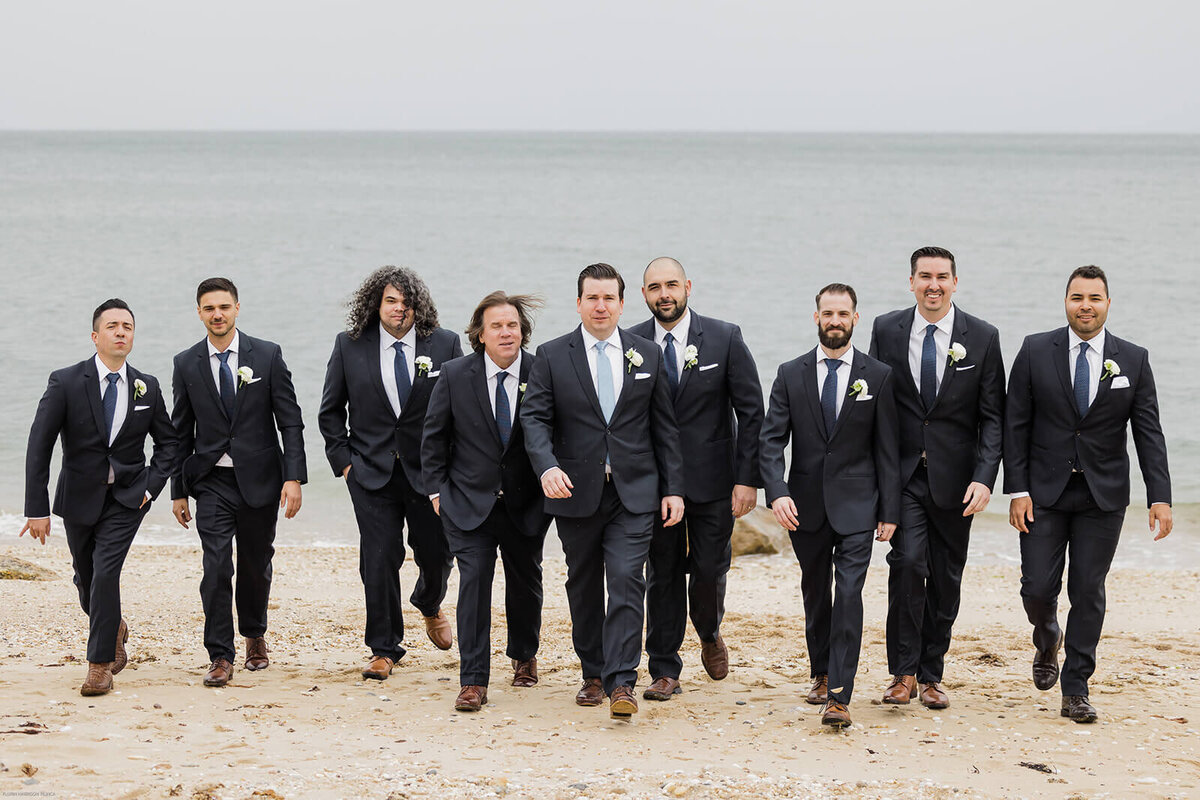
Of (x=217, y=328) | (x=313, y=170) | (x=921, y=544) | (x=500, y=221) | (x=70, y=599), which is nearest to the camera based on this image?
(x=921, y=544)

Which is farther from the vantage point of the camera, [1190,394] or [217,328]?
[1190,394]

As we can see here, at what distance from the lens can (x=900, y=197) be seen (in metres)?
75.0

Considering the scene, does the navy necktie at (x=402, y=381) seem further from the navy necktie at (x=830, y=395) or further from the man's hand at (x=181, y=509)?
the navy necktie at (x=830, y=395)

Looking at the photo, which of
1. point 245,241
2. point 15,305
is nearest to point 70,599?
point 15,305

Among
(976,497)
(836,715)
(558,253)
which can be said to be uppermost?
(558,253)

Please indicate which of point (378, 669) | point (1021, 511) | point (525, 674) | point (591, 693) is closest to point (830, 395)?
point (1021, 511)

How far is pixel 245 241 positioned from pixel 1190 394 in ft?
114

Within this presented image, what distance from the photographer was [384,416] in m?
7.65

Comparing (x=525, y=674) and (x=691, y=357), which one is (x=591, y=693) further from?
(x=691, y=357)

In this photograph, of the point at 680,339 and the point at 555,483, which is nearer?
the point at 555,483

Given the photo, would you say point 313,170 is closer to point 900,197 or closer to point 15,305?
point 900,197

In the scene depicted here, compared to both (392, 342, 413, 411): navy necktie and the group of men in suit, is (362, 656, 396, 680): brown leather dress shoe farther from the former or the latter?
(392, 342, 413, 411): navy necktie

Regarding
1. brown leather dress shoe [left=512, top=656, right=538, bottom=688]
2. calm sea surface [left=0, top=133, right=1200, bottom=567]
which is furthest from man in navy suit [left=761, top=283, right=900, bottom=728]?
calm sea surface [left=0, top=133, right=1200, bottom=567]

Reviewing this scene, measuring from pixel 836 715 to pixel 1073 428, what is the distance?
6.08 ft
